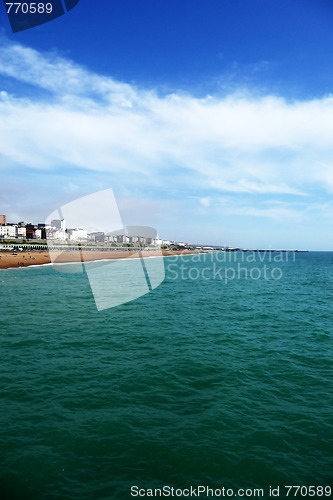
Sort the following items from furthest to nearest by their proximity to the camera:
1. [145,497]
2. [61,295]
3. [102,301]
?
[61,295]
[102,301]
[145,497]

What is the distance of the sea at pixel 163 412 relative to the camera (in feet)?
25.1

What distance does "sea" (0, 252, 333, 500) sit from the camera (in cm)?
764

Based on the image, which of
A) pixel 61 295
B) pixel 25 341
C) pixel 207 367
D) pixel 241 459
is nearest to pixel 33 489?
pixel 241 459

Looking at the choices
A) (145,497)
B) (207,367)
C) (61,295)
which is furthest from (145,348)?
(61,295)

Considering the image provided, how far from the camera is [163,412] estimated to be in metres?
10.5

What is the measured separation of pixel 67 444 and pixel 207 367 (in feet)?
25.5

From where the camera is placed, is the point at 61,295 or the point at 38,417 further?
the point at 61,295

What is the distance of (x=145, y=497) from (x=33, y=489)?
2833 mm

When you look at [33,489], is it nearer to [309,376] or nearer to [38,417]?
[38,417]

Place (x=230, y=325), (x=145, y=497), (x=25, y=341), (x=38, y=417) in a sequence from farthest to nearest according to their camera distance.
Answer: (x=230, y=325), (x=25, y=341), (x=38, y=417), (x=145, y=497)

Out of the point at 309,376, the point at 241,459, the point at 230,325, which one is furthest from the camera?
the point at 230,325

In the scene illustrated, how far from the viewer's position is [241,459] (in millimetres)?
8352

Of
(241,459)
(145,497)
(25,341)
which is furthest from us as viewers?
(25,341)

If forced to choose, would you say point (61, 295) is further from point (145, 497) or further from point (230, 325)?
point (145, 497)
